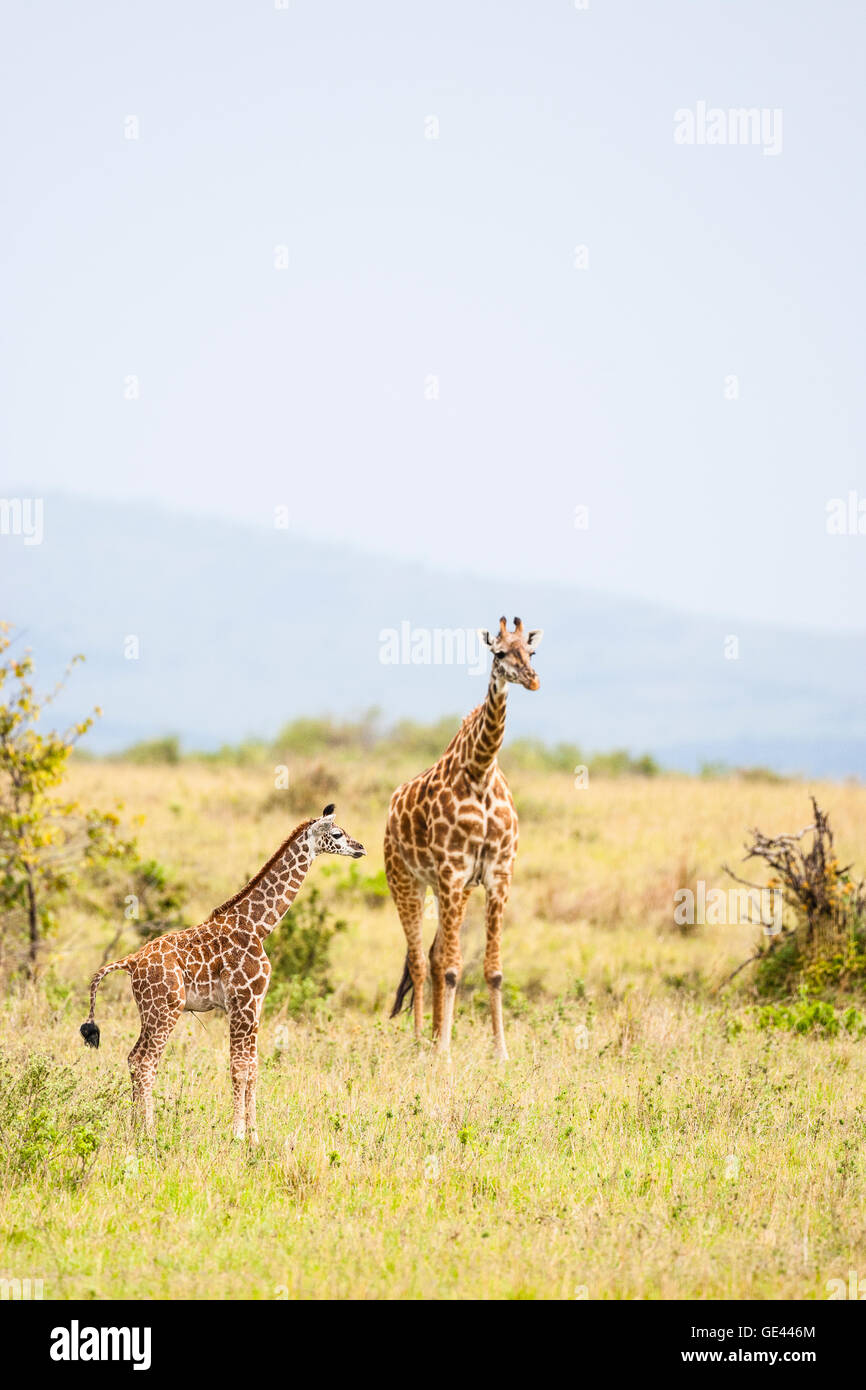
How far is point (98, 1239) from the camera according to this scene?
7.20m

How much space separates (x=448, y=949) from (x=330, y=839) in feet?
9.64

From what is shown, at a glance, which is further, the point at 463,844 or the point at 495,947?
the point at 495,947

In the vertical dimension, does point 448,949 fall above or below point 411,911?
below

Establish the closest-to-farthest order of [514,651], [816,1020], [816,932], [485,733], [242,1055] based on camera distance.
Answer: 1. [242,1055]
2. [514,651]
3. [485,733]
4. [816,1020]
5. [816,932]

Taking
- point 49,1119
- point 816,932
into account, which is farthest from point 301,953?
point 49,1119

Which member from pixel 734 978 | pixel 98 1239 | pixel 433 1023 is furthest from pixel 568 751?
pixel 98 1239

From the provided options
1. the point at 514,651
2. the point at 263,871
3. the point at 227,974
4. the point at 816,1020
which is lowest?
the point at 816,1020

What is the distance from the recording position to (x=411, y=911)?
41.5ft

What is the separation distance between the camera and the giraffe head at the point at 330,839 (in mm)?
9156

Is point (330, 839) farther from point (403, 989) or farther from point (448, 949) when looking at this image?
point (403, 989)

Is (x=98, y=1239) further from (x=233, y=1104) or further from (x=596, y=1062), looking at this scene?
(x=596, y=1062)

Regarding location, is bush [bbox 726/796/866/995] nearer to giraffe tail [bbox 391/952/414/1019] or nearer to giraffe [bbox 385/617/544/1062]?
giraffe [bbox 385/617/544/1062]

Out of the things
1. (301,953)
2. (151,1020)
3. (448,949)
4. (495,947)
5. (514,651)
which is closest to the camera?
(151,1020)
